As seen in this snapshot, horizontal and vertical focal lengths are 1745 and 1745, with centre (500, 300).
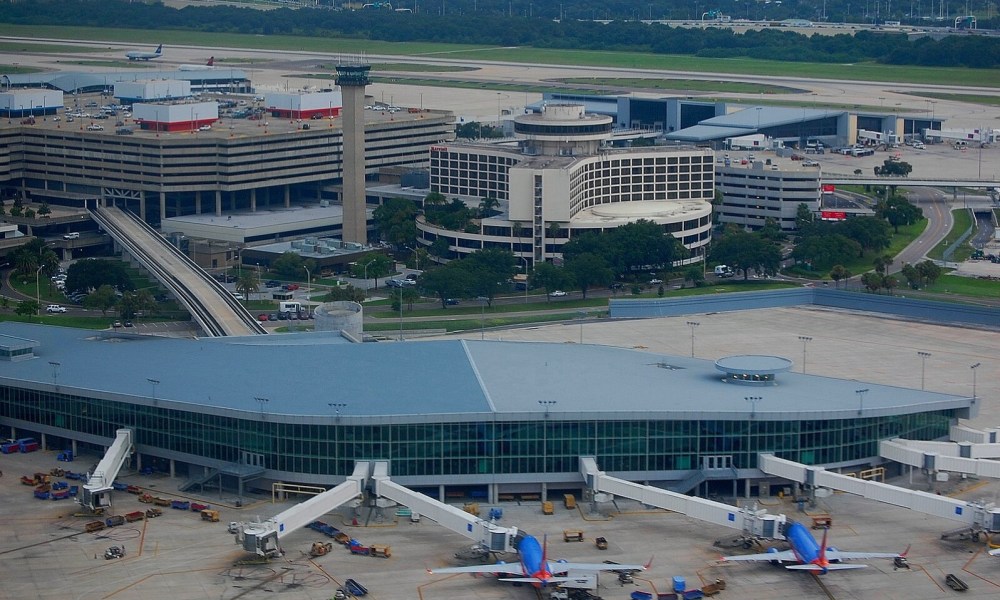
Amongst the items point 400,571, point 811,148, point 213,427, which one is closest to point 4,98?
point 811,148

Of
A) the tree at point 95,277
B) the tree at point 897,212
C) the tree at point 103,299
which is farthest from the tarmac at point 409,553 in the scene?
the tree at point 897,212

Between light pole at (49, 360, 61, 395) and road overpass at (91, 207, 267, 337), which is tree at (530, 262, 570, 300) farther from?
light pole at (49, 360, 61, 395)

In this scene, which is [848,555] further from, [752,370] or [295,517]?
[295,517]

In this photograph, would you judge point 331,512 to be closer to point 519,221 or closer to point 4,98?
point 519,221

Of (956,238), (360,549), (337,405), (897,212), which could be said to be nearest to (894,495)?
(360,549)

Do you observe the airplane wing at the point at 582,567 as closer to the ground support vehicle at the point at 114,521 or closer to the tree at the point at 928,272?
the ground support vehicle at the point at 114,521

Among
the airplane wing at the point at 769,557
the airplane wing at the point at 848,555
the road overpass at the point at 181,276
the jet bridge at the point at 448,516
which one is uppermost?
the road overpass at the point at 181,276
